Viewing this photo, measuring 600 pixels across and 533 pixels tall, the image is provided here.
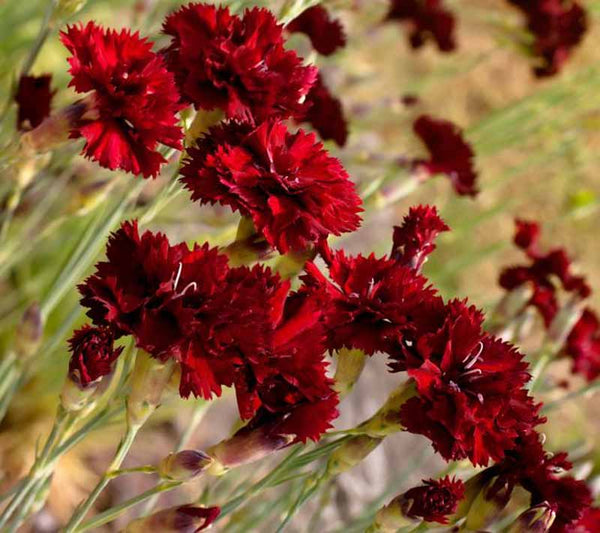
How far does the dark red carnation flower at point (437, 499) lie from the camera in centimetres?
63

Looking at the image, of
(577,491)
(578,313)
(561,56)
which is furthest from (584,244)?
(577,491)

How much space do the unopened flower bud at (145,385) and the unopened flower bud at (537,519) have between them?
0.27 metres

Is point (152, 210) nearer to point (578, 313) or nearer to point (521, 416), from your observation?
point (521, 416)

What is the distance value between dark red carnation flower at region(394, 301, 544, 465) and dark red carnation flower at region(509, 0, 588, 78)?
3.45 ft

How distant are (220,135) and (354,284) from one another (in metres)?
0.14

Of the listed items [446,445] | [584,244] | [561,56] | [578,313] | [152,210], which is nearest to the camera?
[446,445]

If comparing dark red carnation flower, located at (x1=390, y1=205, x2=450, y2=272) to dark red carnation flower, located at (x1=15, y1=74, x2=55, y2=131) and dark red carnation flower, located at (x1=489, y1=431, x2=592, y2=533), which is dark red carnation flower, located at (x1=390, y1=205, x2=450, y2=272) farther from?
dark red carnation flower, located at (x1=15, y1=74, x2=55, y2=131)

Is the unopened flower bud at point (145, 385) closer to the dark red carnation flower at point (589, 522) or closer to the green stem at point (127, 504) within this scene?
the green stem at point (127, 504)

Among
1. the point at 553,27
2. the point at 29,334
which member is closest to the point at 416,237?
the point at 29,334

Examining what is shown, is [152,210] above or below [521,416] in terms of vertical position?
above

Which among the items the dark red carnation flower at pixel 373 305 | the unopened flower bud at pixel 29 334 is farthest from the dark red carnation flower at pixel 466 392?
the unopened flower bud at pixel 29 334

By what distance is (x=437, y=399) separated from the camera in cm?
59

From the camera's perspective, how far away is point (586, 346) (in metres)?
1.05

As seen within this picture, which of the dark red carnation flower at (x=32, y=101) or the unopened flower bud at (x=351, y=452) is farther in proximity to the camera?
the dark red carnation flower at (x=32, y=101)
